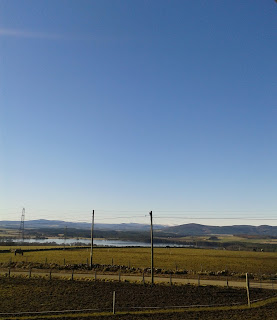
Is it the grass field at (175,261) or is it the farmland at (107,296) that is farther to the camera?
the grass field at (175,261)

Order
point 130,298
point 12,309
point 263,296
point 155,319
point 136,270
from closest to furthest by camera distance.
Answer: point 155,319 < point 12,309 < point 130,298 < point 263,296 < point 136,270

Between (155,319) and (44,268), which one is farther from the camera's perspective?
(44,268)

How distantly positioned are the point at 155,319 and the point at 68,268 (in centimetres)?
3531

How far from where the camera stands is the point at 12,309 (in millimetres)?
24344

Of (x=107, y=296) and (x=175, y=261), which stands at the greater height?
(x=107, y=296)

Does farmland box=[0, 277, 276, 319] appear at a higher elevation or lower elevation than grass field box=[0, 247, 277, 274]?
higher

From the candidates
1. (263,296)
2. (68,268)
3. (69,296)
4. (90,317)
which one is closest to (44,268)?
(68,268)

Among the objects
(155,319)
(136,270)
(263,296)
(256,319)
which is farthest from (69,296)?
(136,270)

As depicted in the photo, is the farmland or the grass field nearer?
the farmland

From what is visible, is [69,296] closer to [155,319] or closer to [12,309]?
[12,309]

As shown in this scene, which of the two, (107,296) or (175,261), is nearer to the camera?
(107,296)

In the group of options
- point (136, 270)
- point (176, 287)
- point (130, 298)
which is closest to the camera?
point (130, 298)

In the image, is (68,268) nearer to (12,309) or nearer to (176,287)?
(176,287)

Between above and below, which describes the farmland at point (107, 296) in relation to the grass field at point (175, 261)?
above
